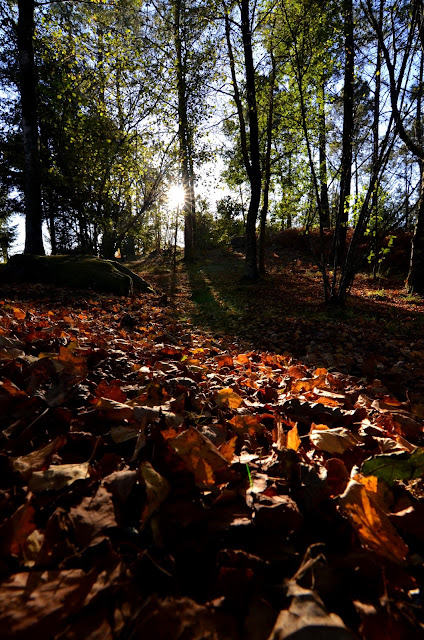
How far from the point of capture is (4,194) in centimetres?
1623

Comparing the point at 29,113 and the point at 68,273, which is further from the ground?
the point at 29,113

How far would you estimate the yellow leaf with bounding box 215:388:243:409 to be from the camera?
5.36ft

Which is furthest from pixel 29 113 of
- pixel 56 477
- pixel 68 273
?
pixel 56 477

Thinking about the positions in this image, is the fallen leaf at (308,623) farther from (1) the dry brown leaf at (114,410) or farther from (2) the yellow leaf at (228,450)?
(1) the dry brown leaf at (114,410)

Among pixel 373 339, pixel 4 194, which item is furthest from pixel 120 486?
pixel 4 194

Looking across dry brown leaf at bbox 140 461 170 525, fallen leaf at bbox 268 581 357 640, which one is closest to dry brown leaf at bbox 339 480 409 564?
fallen leaf at bbox 268 581 357 640

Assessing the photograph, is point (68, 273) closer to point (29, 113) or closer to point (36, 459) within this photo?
point (29, 113)

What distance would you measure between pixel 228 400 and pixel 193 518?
2.92 feet

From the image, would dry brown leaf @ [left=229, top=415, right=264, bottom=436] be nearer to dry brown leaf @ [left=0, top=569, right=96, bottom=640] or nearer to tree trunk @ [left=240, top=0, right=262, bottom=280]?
dry brown leaf @ [left=0, top=569, right=96, bottom=640]

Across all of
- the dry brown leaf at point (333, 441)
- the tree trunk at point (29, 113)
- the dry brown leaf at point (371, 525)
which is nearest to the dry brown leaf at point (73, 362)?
the dry brown leaf at point (333, 441)

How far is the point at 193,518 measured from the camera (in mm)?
779

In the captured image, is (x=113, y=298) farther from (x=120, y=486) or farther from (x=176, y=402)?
(x=120, y=486)

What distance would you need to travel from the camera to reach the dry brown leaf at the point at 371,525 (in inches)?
29.0

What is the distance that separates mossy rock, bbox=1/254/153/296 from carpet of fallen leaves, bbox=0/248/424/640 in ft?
19.7
